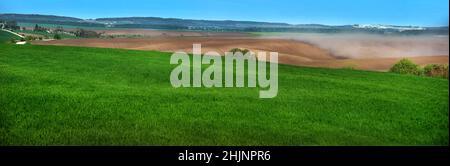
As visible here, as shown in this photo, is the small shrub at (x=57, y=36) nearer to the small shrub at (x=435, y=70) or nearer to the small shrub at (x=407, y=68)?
the small shrub at (x=407, y=68)

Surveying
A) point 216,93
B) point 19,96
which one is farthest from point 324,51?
point 19,96

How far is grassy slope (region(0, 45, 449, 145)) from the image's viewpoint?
7641 millimetres

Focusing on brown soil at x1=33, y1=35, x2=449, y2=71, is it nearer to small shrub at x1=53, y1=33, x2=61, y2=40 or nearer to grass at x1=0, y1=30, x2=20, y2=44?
small shrub at x1=53, y1=33, x2=61, y2=40

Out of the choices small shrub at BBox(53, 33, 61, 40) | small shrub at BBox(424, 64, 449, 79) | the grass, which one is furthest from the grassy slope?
small shrub at BBox(53, 33, 61, 40)

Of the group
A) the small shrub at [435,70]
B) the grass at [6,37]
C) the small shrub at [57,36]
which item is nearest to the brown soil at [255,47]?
the small shrub at [57,36]

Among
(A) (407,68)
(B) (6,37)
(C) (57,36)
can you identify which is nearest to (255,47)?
(A) (407,68)

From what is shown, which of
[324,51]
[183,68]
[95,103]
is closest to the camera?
[95,103]

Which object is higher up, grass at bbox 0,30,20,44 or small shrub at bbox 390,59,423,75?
grass at bbox 0,30,20,44

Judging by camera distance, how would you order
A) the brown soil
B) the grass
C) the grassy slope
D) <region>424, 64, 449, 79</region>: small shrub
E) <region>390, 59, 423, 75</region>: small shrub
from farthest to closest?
1. the brown soil
2. the grass
3. <region>390, 59, 423, 75</region>: small shrub
4. <region>424, 64, 449, 79</region>: small shrub
5. the grassy slope

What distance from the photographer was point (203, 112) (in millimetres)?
9539
